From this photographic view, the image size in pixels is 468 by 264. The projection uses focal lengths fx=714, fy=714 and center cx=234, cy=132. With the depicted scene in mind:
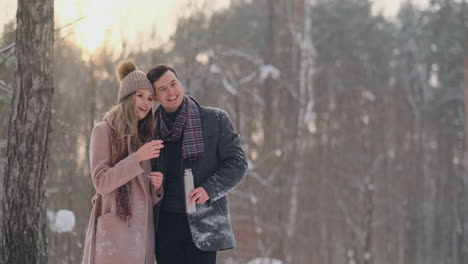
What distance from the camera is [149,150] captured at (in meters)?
3.73

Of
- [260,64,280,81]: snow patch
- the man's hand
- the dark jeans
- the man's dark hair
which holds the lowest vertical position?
the dark jeans

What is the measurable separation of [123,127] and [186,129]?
342 millimetres

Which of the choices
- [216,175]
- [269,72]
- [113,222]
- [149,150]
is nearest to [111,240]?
[113,222]

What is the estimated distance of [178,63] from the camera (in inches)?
750

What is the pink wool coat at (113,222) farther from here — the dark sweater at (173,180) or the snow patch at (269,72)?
the snow patch at (269,72)

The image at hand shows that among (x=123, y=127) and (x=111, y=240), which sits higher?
(x=123, y=127)

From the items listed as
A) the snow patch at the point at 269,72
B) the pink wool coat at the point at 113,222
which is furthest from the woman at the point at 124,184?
the snow patch at the point at 269,72

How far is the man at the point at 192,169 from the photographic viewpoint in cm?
382

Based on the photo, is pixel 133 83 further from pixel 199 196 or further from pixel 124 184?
pixel 199 196

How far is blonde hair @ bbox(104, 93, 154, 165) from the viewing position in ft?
12.7

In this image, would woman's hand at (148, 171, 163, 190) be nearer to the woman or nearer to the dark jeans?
the woman

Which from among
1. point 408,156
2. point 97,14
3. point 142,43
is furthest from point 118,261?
point 408,156

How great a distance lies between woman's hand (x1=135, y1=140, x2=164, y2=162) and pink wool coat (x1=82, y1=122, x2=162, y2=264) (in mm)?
48

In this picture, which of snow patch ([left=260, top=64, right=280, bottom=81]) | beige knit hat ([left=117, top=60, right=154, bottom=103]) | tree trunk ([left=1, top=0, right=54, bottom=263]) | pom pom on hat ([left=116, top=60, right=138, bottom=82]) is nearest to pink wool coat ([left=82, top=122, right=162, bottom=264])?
beige knit hat ([left=117, top=60, right=154, bottom=103])
